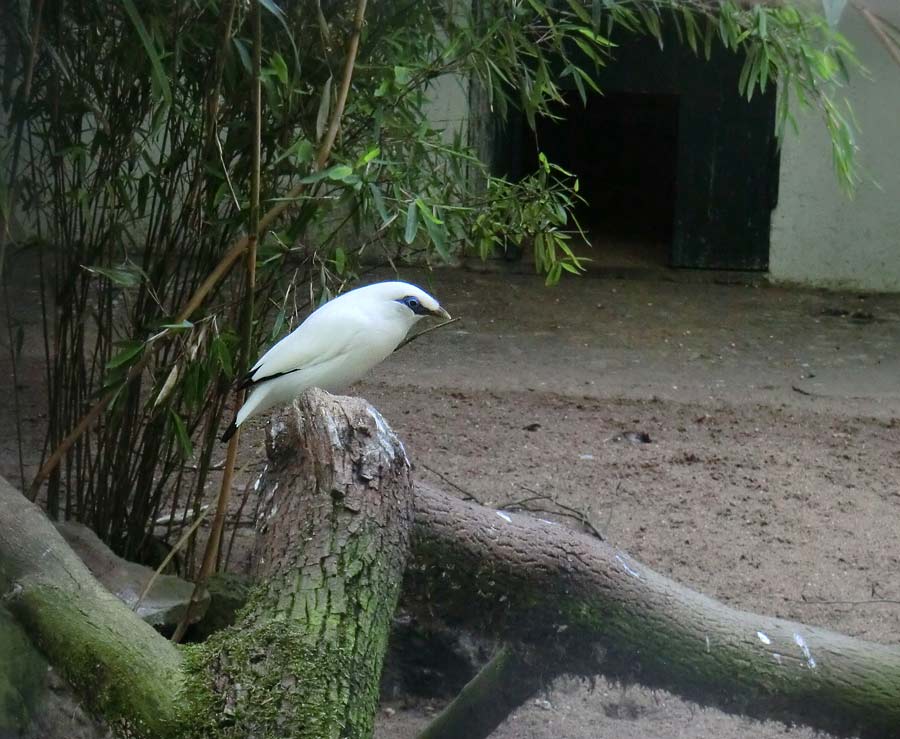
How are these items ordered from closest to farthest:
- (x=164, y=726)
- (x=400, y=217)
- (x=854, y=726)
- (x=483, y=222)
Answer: (x=164, y=726)
(x=854, y=726)
(x=400, y=217)
(x=483, y=222)

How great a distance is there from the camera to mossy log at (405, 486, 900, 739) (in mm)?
2270

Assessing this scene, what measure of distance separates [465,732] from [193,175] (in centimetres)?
142

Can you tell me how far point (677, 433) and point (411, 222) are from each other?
2.50 meters

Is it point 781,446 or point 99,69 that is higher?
point 99,69

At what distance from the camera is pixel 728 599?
3393 millimetres

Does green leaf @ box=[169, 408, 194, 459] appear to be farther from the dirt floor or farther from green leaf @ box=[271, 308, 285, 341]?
the dirt floor

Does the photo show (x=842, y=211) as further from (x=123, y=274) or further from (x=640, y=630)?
(x=123, y=274)

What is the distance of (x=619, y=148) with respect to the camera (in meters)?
10.2

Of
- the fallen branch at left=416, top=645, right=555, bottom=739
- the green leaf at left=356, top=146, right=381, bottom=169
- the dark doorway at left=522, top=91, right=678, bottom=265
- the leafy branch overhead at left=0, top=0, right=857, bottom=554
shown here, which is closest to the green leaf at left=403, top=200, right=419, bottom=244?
the leafy branch overhead at left=0, top=0, right=857, bottom=554

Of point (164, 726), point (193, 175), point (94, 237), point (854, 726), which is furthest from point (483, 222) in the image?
point (164, 726)

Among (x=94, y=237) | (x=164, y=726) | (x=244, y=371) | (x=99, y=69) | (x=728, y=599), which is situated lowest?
(x=728, y=599)

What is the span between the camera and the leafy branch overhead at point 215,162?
103 inches

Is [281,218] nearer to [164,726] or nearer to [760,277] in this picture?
[164,726]

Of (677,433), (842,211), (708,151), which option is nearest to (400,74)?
(677,433)
